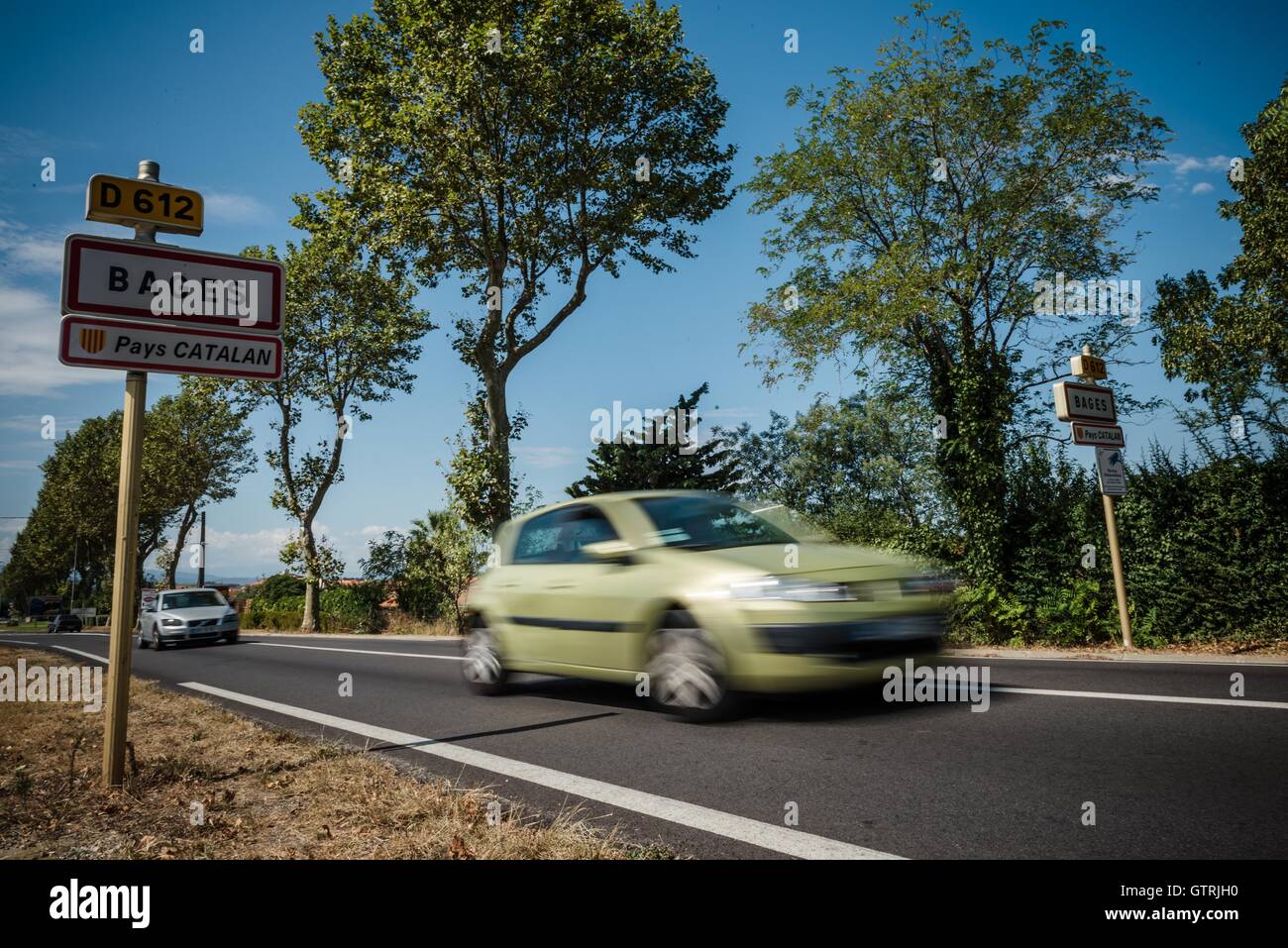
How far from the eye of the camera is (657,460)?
31906mm

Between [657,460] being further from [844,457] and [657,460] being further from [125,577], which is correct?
[125,577]

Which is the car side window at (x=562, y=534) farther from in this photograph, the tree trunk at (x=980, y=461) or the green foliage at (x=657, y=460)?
the green foliage at (x=657, y=460)

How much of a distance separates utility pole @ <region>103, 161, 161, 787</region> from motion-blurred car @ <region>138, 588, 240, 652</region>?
53.8ft

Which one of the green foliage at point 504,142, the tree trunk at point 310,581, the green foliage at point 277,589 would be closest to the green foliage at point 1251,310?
the green foliage at point 504,142

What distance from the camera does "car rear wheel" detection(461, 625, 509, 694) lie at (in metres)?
7.64

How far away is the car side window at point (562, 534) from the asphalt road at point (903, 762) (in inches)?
53.6

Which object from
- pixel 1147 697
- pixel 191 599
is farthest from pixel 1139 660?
pixel 191 599

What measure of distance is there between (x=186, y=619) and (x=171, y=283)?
1703 centimetres

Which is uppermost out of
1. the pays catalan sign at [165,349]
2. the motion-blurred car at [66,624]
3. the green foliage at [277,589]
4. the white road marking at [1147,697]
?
the pays catalan sign at [165,349]

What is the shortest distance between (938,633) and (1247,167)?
2194 centimetres

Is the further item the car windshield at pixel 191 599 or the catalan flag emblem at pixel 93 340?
the car windshield at pixel 191 599

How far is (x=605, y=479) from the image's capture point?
32.0 metres

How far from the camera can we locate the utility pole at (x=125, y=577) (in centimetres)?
447
